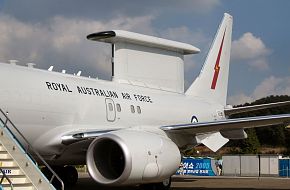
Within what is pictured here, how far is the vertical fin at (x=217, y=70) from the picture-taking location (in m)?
22.8

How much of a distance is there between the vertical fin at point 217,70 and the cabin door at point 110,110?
6412 millimetres

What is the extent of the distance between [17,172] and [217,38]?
14910 millimetres

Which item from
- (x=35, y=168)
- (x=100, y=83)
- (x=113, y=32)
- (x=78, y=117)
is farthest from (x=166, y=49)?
(x=35, y=168)

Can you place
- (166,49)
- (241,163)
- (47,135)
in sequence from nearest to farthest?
(47,135)
(166,49)
(241,163)

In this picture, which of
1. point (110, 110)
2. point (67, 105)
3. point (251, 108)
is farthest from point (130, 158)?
point (251, 108)

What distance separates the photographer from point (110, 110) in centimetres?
1641

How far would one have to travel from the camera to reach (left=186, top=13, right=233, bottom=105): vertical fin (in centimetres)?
2277

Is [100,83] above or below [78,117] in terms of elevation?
above

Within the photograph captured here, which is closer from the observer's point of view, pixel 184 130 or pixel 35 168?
pixel 35 168

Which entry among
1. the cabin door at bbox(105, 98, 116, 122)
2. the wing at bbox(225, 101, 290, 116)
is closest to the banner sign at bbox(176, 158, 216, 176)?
the wing at bbox(225, 101, 290, 116)

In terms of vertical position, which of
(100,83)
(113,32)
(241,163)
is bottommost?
(241,163)

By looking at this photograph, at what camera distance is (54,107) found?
14453mm

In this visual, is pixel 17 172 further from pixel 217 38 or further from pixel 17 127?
pixel 217 38

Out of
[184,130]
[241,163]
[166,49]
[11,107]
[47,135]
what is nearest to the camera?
[11,107]
